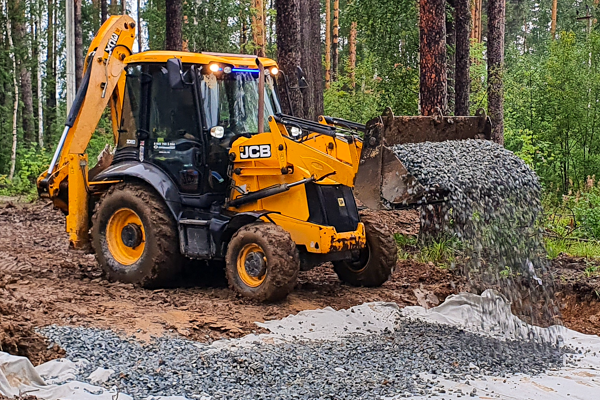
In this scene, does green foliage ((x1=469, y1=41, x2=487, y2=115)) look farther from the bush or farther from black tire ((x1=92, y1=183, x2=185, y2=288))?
black tire ((x1=92, y1=183, x2=185, y2=288))

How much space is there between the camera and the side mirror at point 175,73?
7148 millimetres

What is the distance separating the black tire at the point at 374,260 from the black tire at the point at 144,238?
189 cm

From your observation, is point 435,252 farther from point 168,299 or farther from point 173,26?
point 173,26

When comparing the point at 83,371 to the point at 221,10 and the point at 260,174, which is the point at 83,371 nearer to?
the point at 260,174

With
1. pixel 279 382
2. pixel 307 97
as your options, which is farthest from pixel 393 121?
pixel 307 97

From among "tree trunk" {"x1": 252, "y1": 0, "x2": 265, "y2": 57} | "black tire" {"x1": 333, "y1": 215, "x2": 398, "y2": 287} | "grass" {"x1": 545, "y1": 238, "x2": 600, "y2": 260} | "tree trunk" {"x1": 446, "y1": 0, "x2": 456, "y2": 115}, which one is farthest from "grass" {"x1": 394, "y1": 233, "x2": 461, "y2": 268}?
"tree trunk" {"x1": 252, "y1": 0, "x2": 265, "y2": 57}

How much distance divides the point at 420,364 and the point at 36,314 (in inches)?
131

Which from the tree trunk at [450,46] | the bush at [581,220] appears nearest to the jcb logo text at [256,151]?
the bush at [581,220]

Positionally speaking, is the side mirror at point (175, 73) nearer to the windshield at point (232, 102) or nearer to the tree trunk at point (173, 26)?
the windshield at point (232, 102)

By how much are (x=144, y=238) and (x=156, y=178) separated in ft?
2.24

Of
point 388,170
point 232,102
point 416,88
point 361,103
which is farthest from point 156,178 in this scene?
point 361,103

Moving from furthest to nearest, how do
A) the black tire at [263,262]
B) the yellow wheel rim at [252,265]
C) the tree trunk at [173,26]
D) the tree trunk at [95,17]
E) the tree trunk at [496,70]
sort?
1. the tree trunk at [95,17]
2. the tree trunk at [173,26]
3. the tree trunk at [496,70]
4. the yellow wheel rim at [252,265]
5. the black tire at [263,262]

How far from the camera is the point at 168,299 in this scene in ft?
23.9

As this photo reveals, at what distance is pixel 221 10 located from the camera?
1010 inches
